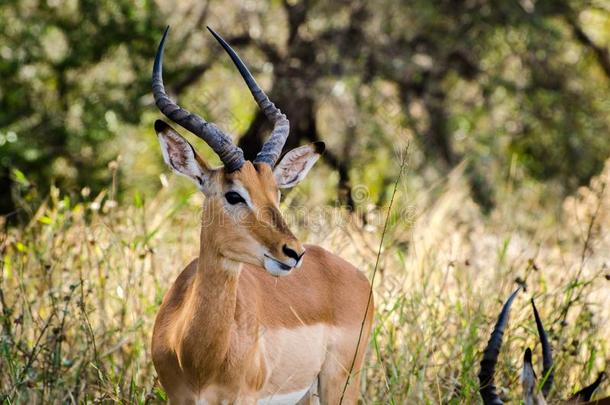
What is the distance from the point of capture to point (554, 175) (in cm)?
1276

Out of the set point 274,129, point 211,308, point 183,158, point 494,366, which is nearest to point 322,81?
point 274,129

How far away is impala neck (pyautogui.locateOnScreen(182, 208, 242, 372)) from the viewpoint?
4.55m

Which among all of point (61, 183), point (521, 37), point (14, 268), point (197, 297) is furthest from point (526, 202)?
point (197, 297)

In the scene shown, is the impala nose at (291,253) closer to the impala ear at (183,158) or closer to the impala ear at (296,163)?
the impala ear at (183,158)

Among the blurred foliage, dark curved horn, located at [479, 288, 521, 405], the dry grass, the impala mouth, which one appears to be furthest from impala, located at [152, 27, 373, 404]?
the blurred foliage

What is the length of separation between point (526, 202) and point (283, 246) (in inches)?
376

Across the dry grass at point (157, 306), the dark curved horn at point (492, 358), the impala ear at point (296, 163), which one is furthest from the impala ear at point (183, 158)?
the dark curved horn at point (492, 358)

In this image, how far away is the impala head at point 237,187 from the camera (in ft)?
14.7

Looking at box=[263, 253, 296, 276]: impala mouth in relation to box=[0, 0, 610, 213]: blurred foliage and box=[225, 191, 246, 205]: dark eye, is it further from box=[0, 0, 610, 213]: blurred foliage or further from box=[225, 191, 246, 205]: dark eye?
Answer: box=[0, 0, 610, 213]: blurred foliage

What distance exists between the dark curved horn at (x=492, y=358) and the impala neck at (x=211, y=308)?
121cm

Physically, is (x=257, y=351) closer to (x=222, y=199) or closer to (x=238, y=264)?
(x=238, y=264)

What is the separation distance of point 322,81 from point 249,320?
6.56m

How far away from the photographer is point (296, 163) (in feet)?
17.2

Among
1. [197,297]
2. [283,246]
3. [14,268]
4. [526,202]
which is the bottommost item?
[526,202]
